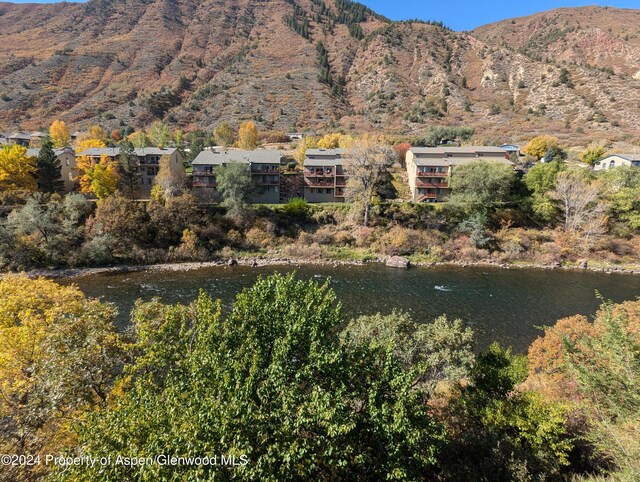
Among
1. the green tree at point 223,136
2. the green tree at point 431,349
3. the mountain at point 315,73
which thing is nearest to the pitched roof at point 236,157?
the green tree at point 223,136

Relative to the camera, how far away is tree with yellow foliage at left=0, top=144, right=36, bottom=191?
48.8m

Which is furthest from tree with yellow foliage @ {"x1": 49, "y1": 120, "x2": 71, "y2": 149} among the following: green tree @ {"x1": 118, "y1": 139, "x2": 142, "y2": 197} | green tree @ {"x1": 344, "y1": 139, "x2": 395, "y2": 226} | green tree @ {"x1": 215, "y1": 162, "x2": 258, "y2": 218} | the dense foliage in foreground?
the dense foliage in foreground

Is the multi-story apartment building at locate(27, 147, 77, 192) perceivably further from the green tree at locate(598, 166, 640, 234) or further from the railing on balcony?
the green tree at locate(598, 166, 640, 234)

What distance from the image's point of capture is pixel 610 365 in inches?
508

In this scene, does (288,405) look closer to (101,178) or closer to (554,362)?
(554,362)

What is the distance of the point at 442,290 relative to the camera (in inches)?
1593

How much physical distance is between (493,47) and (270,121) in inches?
4232

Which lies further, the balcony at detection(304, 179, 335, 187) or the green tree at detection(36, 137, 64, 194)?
the balcony at detection(304, 179, 335, 187)

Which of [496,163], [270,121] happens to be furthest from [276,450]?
[270,121]

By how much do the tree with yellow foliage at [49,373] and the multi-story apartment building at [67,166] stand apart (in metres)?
48.6

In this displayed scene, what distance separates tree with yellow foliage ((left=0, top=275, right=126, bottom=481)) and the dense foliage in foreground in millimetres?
65

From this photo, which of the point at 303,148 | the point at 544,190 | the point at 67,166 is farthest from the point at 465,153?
the point at 67,166

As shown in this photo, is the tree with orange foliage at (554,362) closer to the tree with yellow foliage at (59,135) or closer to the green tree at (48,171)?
A: the green tree at (48,171)

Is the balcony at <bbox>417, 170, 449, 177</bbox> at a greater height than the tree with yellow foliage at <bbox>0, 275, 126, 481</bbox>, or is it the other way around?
the balcony at <bbox>417, 170, 449, 177</bbox>
